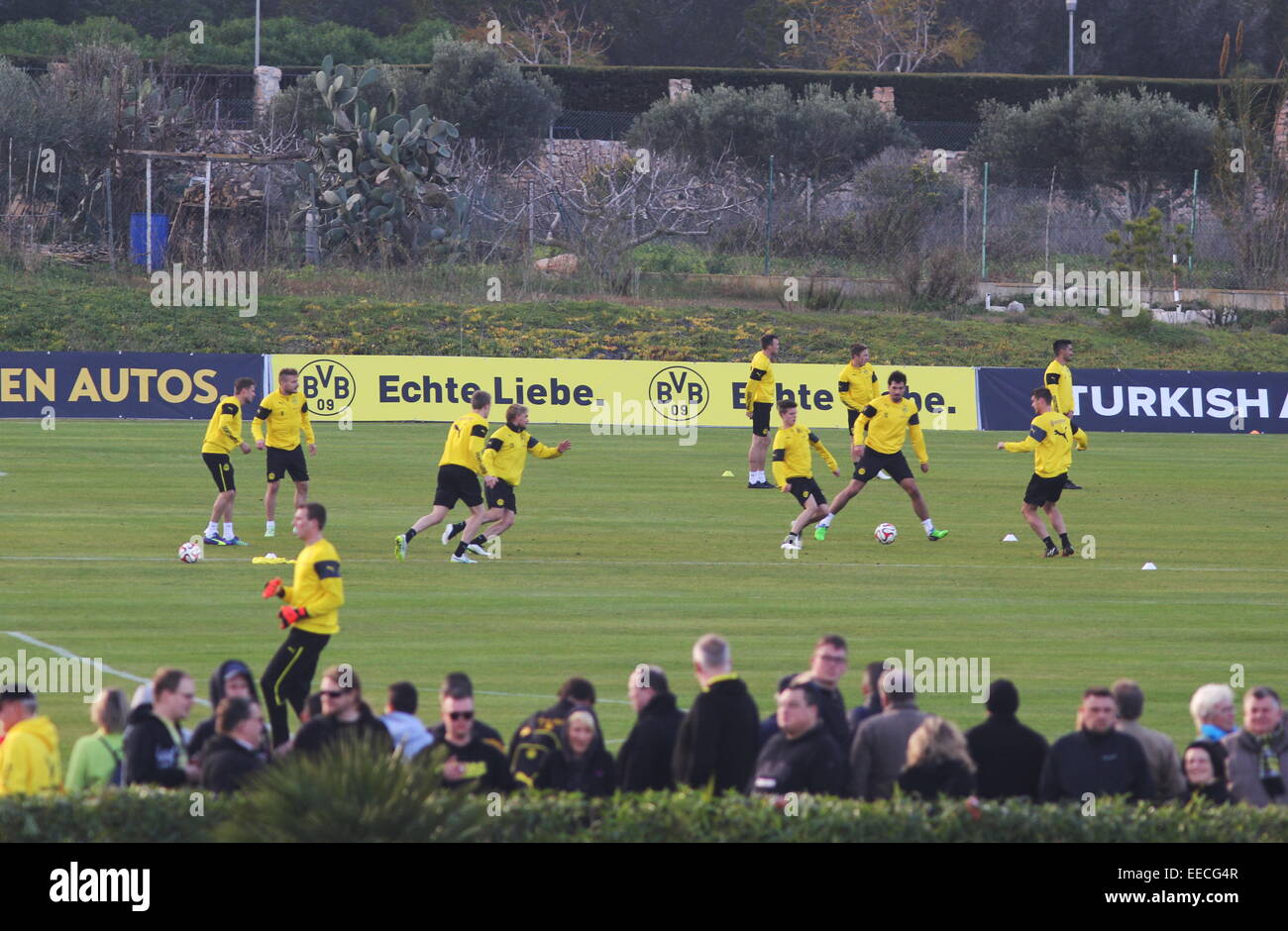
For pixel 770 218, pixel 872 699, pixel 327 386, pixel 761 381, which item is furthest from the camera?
pixel 770 218

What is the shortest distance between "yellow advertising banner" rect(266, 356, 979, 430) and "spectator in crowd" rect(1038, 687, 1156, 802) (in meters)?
26.5

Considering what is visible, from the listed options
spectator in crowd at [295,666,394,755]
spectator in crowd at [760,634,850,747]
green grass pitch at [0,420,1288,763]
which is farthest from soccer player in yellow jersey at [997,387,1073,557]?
spectator in crowd at [295,666,394,755]

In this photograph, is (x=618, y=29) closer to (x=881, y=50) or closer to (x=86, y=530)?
(x=881, y=50)

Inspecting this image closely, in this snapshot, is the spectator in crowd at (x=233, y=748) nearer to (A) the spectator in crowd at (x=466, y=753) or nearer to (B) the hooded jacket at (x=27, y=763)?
(B) the hooded jacket at (x=27, y=763)

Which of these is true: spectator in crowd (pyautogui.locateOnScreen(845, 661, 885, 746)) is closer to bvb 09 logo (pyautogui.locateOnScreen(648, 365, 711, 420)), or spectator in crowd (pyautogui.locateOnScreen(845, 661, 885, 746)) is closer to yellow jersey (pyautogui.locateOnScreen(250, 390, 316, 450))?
yellow jersey (pyautogui.locateOnScreen(250, 390, 316, 450))

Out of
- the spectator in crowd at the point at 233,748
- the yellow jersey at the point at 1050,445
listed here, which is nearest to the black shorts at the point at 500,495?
the yellow jersey at the point at 1050,445

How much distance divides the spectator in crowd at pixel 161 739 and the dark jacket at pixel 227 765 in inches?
9.9

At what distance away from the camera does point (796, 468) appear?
2273 cm

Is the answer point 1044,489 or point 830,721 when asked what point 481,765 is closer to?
point 830,721

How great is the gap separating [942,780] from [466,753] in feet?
8.62

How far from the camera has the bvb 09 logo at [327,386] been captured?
36188 millimetres

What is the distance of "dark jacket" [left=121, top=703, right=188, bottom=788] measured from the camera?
9773mm

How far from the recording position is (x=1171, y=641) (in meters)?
17.5

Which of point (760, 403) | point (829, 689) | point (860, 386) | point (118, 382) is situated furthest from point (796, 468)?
point (118, 382)
